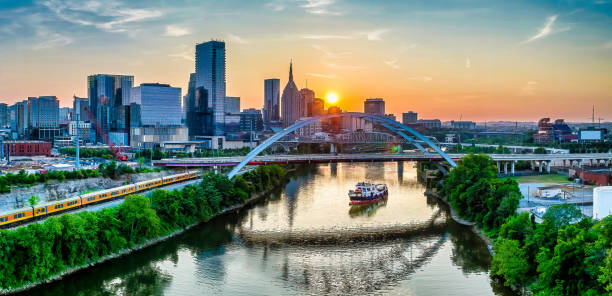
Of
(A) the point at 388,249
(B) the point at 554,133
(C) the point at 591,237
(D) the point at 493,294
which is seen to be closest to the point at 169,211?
(A) the point at 388,249

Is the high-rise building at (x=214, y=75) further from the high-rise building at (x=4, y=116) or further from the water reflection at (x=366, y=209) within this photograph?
the water reflection at (x=366, y=209)

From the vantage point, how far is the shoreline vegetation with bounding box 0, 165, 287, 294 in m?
17.4

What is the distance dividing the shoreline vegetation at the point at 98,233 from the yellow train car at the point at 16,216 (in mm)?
2097

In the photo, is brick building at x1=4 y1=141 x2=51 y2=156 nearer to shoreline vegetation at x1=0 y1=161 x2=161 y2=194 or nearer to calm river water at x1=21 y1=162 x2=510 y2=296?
shoreline vegetation at x1=0 y1=161 x2=161 y2=194

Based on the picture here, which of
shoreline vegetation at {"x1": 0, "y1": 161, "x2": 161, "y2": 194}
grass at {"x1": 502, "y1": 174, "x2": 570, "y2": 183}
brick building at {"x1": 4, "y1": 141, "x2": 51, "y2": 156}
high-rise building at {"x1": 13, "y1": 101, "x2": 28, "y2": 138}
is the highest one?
high-rise building at {"x1": 13, "y1": 101, "x2": 28, "y2": 138}

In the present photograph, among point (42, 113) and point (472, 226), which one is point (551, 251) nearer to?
point (472, 226)

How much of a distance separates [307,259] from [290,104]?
147602 mm

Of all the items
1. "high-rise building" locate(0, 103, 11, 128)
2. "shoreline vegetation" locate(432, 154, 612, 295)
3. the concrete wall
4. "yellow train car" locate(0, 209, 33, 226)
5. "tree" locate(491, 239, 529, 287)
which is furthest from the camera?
"high-rise building" locate(0, 103, 11, 128)

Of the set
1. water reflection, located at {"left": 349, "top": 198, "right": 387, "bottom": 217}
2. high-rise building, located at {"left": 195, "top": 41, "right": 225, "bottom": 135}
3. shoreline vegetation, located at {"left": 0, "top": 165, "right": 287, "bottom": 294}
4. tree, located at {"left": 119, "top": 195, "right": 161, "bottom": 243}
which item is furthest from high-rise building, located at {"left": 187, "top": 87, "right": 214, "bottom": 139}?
tree, located at {"left": 119, "top": 195, "right": 161, "bottom": 243}

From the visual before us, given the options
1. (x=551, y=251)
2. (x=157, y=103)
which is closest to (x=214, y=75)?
(x=157, y=103)

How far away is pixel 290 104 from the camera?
169m

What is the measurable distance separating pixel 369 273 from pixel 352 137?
225 feet

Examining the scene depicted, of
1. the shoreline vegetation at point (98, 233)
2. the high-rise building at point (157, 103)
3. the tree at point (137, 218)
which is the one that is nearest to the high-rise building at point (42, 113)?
the high-rise building at point (157, 103)

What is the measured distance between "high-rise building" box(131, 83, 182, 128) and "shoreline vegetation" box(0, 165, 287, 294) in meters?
74.4
